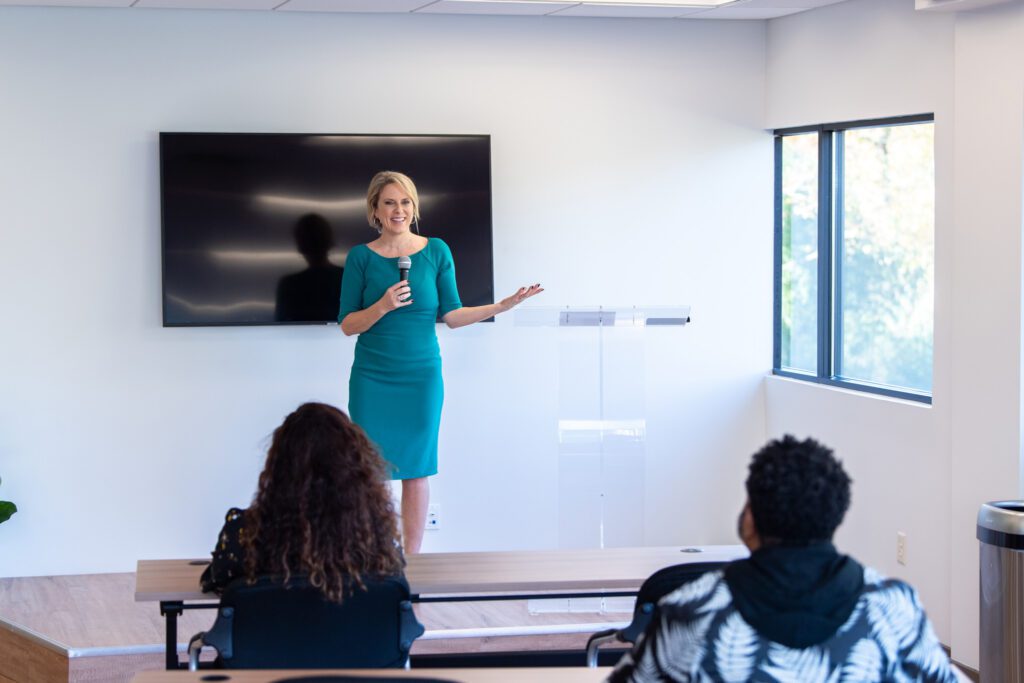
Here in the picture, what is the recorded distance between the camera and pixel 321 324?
245 inches

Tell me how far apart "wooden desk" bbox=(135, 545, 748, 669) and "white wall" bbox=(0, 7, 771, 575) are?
2.65m

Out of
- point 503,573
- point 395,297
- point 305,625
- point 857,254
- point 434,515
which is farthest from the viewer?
point 434,515

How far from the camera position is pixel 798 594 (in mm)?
2045

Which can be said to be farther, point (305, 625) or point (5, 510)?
point (5, 510)

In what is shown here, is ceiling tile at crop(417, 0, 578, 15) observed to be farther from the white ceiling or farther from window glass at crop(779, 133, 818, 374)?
window glass at crop(779, 133, 818, 374)

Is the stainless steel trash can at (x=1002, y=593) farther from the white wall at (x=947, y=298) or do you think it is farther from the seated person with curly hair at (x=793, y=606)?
the seated person with curly hair at (x=793, y=606)

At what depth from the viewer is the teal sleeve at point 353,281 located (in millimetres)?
5258

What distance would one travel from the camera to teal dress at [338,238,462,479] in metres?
5.24

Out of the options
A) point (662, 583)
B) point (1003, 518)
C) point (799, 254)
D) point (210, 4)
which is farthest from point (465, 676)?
Answer: point (799, 254)

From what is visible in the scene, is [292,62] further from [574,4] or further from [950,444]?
[950,444]

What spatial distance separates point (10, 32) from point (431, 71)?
1978 millimetres

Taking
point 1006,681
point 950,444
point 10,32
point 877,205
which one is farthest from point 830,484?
point 10,32

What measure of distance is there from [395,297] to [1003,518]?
7.77ft

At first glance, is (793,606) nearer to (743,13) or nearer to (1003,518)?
(1003,518)
